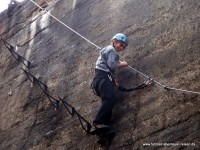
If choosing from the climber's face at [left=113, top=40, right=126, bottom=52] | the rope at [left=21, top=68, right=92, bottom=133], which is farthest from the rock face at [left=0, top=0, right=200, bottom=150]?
the climber's face at [left=113, top=40, right=126, bottom=52]

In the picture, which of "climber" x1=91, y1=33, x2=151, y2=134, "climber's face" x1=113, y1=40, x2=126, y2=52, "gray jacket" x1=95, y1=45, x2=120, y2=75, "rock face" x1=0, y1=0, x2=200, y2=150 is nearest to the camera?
"rock face" x1=0, y1=0, x2=200, y2=150

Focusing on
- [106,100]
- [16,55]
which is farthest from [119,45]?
[16,55]

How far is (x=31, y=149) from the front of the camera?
206 inches

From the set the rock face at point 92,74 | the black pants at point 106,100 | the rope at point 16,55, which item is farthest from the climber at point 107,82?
the rope at point 16,55

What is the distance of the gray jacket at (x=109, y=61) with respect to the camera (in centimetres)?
466

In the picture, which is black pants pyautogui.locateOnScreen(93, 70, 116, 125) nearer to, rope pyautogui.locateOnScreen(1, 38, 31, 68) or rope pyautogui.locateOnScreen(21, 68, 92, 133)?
rope pyautogui.locateOnScreen(21, 68, 92, 133)

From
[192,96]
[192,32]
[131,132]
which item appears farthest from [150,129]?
[192,32]

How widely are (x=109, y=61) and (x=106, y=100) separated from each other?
20.6 inches

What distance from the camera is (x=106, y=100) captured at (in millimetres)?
4465

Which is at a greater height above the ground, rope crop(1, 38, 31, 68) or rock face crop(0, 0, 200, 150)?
rope crop(1, 38, 31, 68)

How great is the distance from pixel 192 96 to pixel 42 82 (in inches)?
116

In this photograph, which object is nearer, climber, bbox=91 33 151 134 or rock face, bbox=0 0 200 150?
rock face, bbox=0 0 200 150

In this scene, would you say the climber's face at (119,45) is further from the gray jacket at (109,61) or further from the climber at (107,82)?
the gray jacket at (109,61)

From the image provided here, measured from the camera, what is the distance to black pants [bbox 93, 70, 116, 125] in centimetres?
439
